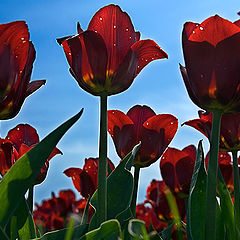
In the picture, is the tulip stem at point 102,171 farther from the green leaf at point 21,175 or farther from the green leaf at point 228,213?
the green leaf at point 228,213

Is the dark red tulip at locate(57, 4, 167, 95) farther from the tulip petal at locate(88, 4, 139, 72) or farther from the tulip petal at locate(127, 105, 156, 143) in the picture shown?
the tulip petal at locate(127, 105, 156, 143)

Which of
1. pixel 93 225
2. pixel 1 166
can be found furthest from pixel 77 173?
pixel 93 225

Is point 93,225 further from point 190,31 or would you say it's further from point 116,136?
point 190,31

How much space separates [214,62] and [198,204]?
0.97 ft

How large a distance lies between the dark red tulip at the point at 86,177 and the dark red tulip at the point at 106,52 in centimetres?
50

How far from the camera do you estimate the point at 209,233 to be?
0.93 metres

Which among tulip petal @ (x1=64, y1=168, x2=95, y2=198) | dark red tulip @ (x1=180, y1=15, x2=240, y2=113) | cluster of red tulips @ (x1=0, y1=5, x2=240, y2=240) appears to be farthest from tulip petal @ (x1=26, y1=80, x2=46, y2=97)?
tulip petal @ (x1=64, y1=168, x2=95, y2=198)

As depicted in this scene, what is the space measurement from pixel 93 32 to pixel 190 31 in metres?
0.19

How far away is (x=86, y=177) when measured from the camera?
1520 millimetres

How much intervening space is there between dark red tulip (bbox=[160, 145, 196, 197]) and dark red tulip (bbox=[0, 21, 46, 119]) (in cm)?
76

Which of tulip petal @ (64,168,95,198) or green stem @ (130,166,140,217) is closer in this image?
green stem @ (130,166,140,217)

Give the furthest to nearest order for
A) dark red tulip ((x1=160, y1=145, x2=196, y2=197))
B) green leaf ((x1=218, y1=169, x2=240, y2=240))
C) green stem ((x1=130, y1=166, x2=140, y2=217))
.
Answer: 1. dark red tulip ((x1=160, y1=145, x2=196, y2=197))
2. green stem ((x1=130, y1=166, x2=140, y2=217))
3. green leaf ((x1=218, y1=169, x2=240, y2=240))

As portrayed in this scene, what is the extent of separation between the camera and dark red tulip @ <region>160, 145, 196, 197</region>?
1.69 m

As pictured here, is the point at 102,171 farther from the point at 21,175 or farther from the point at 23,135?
the point at 23,135
